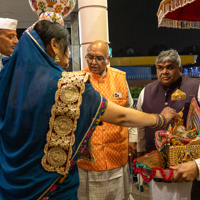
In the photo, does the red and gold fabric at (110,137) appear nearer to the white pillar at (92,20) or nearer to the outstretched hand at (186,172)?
the outstretched hand at (186,172)

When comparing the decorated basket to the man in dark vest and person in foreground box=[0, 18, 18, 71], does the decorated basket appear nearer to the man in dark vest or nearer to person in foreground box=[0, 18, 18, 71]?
the man in dark vest

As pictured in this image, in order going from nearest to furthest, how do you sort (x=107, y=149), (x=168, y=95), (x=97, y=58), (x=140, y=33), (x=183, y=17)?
(x=168, y=95)
(x=183, y=17)
(x=107, y=149)
(x=97, y=58)
(x=140, y=33)

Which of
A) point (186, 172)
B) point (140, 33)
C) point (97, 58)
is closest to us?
point (186, 172)

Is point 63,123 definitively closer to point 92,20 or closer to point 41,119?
point 41,119

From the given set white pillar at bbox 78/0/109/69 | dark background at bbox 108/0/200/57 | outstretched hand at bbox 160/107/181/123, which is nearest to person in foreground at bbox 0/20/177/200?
outstretched hand at bbox 160/107/181/123

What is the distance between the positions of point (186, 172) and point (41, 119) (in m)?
0.96

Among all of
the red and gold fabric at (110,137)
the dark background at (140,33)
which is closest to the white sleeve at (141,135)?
the red and gold fabric at (110,137)

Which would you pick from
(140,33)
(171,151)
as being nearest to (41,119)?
(171,151)

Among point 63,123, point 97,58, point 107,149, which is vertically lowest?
point 107,149

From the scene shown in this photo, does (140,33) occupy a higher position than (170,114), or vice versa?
(140,33)

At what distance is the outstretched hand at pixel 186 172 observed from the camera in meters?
1.49

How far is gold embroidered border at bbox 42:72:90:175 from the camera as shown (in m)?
1.27

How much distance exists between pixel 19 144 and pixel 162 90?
1301 millimetres

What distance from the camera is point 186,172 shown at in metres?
1.49
